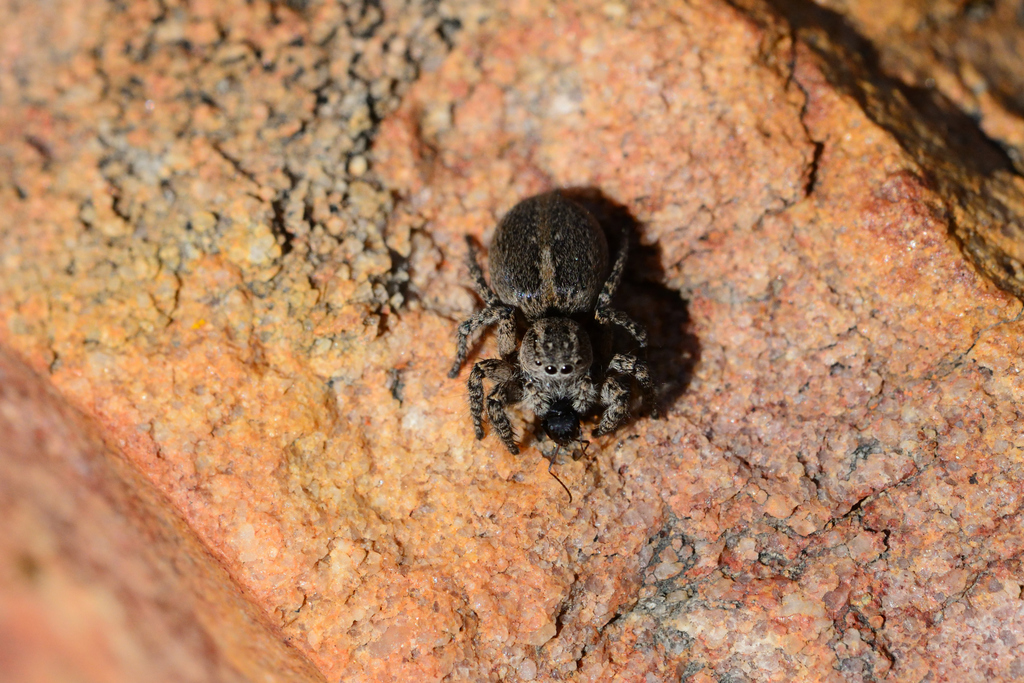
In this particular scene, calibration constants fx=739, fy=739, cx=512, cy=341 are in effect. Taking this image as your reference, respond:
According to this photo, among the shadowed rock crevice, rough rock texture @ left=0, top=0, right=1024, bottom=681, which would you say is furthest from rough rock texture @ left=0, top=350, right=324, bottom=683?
the shadowed rock crevice

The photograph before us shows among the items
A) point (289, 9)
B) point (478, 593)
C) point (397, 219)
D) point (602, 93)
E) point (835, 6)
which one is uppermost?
point (835, 6)

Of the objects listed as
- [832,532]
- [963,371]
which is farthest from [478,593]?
[963,371]

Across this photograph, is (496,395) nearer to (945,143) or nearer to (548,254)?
(548,254)

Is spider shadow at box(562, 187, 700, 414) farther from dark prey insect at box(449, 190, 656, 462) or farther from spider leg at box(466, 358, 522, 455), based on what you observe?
spider leg at box(466, 358, 522, 455)

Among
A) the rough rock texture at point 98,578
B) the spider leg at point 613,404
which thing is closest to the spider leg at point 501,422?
the spider leg at point 613,404

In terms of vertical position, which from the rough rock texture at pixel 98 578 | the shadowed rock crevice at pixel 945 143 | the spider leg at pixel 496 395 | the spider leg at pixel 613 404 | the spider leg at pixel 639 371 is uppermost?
the shadowed rock crevice at pixel 945 143

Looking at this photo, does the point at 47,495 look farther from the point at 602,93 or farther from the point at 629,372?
the point at 602,93

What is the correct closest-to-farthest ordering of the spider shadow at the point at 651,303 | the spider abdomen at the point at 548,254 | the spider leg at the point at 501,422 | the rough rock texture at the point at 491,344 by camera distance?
the rough rock texture at the point at 491,344, the spider leg at the point at 501,422, the spider abdomen at the point at 548,254, the spider shadow at the point at 651,303

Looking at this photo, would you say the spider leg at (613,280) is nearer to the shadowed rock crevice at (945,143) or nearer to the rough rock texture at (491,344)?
the rough rock texture at (491,344)
